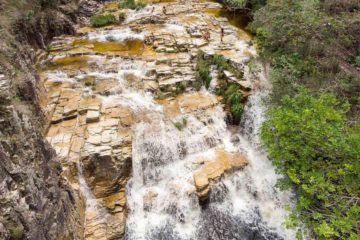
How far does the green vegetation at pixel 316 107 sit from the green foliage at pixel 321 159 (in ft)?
0.07

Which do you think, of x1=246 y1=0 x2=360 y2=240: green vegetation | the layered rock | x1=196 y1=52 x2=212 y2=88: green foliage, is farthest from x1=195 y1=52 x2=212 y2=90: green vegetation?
x1=246 y1=0 x2=360 y2=240: green vegetation

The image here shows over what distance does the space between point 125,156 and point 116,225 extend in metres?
2.00

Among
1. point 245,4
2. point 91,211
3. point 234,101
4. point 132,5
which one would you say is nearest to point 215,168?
point 234,101

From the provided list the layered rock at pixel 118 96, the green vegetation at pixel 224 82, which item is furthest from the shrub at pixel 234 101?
the layered rock at pixel 118 96

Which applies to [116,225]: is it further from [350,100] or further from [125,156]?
[350,100]

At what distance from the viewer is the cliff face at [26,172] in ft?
15.8

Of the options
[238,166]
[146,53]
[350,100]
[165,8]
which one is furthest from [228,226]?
[165,8]

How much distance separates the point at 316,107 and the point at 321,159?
4.23 ft

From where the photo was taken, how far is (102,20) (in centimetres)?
1494

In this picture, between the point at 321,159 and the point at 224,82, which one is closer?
the point at 321,159

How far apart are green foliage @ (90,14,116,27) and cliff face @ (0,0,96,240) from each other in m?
5.60

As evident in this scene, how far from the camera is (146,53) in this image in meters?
12.6

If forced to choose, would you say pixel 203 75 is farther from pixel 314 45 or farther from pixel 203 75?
pixel 314 45

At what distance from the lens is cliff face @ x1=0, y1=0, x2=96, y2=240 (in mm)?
4816
